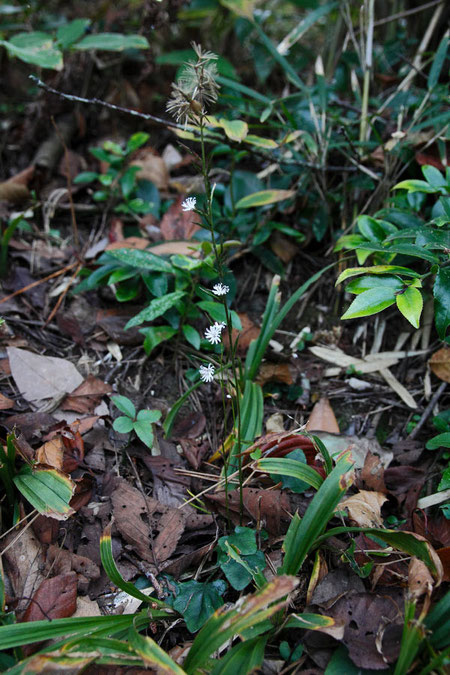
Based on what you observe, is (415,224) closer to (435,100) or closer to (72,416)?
(435,100)

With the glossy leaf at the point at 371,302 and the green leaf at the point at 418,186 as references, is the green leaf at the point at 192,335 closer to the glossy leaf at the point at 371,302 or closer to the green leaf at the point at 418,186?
the glossy leaf at the point at 371,302

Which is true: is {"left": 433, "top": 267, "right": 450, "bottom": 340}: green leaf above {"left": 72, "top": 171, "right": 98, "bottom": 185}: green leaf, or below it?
above

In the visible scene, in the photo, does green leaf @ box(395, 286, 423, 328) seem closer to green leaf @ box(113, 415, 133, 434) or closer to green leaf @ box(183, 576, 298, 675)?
green leaf @ box(183, 576, 298, 675)

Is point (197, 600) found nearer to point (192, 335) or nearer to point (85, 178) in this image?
point (192, 335)

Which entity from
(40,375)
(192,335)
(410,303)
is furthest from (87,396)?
(410,303)

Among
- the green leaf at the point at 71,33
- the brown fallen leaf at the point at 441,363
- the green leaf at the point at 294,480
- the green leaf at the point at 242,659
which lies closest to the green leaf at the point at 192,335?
the green leaf at the point at 294,480

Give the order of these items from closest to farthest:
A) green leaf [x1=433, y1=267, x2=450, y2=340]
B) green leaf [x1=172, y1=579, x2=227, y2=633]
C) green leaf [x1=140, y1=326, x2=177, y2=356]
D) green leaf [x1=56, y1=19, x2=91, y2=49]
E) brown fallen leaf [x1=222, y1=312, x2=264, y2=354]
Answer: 1. green leaf [x1=172, y1=579, x2=227, y2=633]
2. green leaf [x1=433, y1=267, x2=450, y2=340]
3. green leaf [x1=140, y1=326, x2=177, y2=356]
4. brown fallen leaf [x1=222, y1=312, x2=264, y2=354]
5. green leaf [x1=56, y1=19, x2=91, y2=49]

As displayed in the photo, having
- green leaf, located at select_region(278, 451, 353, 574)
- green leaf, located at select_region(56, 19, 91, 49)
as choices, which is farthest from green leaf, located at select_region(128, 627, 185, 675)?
green leaf, located at select_region(56, 19, 91, 49)

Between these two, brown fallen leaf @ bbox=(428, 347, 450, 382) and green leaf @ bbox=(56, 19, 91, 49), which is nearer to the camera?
brown fallen leaf @ bbox=(428, 347, 450, 382)
